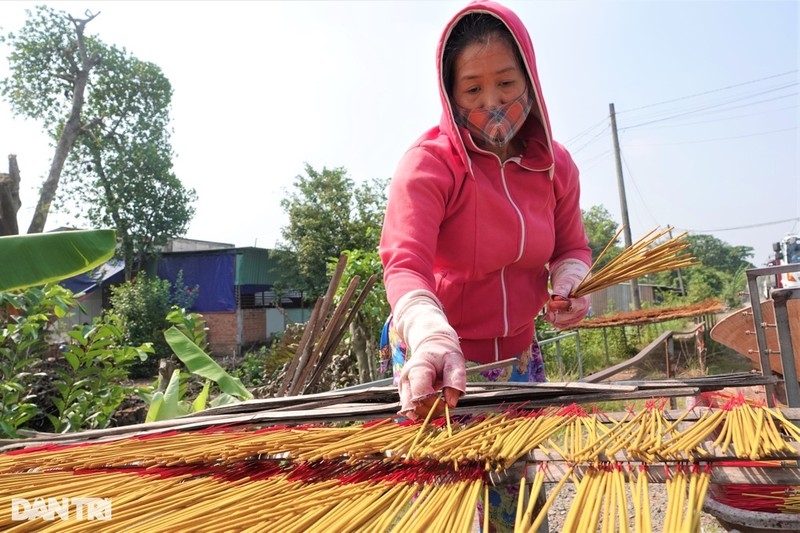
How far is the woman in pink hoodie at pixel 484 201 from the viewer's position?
1.37 meters

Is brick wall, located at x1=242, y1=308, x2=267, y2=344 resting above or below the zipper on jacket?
above

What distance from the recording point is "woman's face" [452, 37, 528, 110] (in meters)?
1.42

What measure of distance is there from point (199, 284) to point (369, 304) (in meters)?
13.3

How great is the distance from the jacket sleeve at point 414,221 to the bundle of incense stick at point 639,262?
483 millimetres

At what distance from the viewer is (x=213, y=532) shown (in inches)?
25.4

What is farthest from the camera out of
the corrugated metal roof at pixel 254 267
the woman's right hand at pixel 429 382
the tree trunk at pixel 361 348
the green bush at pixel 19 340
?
the corrugated metal roof at pixel 254 267

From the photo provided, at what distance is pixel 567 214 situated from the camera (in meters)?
1.74

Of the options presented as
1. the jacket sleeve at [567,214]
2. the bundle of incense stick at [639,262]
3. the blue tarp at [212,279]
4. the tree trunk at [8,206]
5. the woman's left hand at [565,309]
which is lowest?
the woman's left hand at [565,309]

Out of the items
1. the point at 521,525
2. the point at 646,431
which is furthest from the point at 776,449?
the point at 521,525

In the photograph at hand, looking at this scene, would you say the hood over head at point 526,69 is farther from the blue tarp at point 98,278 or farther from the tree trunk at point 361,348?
the blue tarp at point 98,278

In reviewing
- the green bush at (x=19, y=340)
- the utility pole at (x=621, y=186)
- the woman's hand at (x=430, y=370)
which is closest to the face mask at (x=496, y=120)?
the woman's hand at (x=430, y=370)

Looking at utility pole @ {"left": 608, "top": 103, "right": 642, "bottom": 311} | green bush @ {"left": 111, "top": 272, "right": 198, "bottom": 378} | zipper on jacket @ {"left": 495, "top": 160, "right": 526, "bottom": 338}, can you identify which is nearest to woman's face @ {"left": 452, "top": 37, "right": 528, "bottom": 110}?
zipper on jacket @ {"left": 495, "top": 160, "right": 526, "bottom": 338}

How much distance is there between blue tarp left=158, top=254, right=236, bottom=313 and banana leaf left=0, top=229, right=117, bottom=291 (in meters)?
14.8

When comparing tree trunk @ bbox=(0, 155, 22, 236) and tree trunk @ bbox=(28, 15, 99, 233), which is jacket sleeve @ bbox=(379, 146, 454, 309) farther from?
tree trunk @ bbox=(28, 15, 99, 233)
